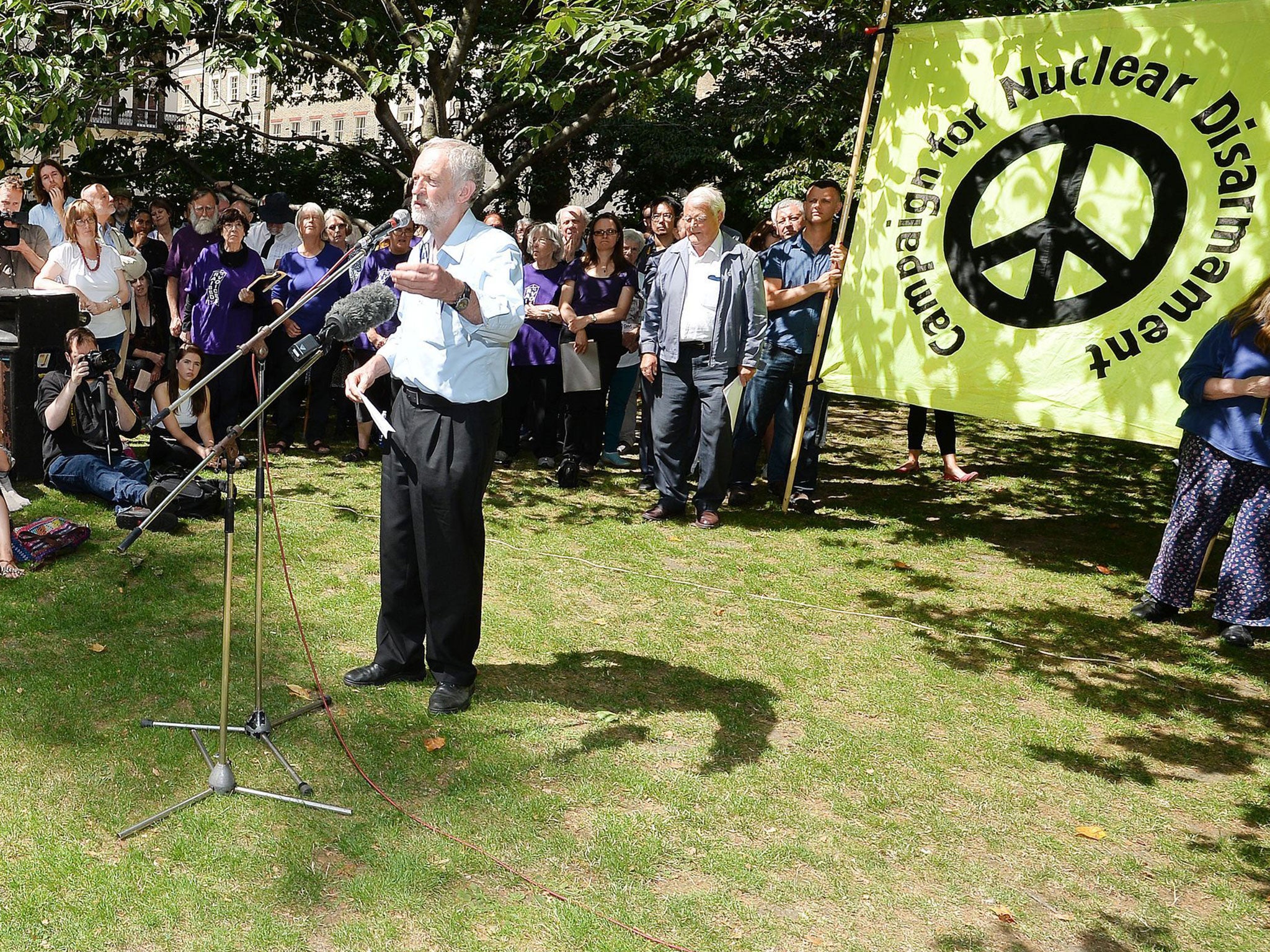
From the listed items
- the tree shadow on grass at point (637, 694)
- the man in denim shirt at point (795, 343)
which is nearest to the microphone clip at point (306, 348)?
the tree shadow on grass at point (637, 694)

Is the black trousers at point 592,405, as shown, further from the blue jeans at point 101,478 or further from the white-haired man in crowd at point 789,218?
the blue jeans at point 101,478

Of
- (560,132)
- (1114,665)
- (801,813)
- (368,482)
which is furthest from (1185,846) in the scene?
(560,132)

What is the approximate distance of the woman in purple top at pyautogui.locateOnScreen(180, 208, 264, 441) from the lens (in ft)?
31.3

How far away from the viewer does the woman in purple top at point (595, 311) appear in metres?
9.44

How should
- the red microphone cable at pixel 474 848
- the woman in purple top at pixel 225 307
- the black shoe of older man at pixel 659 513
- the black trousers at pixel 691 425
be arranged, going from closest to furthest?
1. the red microphone cable at pixel 474 848
2. the black trousers at pixel 691 425
3. the black shoe of older man at pixel 659 513
4. the woman in purple top at pixel 225 307

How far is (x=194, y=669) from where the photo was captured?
17.3 ft

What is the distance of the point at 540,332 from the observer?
9656mm

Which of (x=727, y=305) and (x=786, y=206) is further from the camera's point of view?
(x=786, y=206)

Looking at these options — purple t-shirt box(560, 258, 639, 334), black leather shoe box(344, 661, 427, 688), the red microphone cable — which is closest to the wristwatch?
the red microphone cable

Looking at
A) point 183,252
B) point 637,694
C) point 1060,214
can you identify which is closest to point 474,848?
A: point 637,694

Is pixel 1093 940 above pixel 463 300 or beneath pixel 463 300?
beneath

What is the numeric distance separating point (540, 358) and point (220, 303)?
2.66 m

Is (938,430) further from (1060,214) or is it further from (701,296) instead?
(701,296)

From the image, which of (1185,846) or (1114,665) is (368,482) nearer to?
(1114,665)
